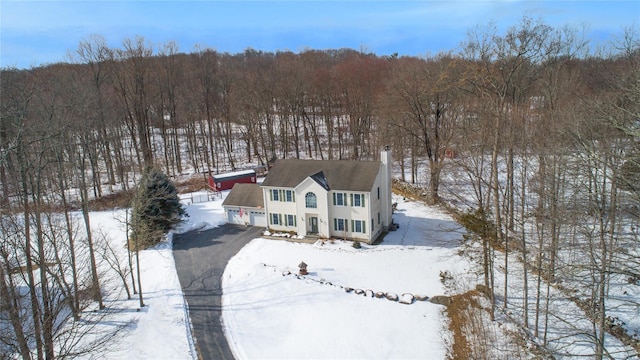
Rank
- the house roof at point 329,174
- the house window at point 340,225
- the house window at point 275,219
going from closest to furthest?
the house roof at point 329,174
the house window at point 340,225
the house window at point 275,219

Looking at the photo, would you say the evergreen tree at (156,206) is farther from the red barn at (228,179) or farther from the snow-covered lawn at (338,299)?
the red barn at (228,179)

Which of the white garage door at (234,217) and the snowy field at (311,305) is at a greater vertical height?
the white garage door at (234,217)

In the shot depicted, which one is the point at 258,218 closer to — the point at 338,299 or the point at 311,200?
the point at 311,200

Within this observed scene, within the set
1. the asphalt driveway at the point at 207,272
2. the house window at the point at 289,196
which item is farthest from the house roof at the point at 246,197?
the house window at the point at 289,196

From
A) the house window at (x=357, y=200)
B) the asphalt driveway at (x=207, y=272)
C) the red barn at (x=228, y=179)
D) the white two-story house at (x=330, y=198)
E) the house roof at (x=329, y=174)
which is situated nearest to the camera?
the asphalt driveway at (x=207, y=272)

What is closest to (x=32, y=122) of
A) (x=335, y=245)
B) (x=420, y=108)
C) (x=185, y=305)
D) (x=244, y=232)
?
(x=185, y=305)

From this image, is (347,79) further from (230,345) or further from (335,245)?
(230,345)
